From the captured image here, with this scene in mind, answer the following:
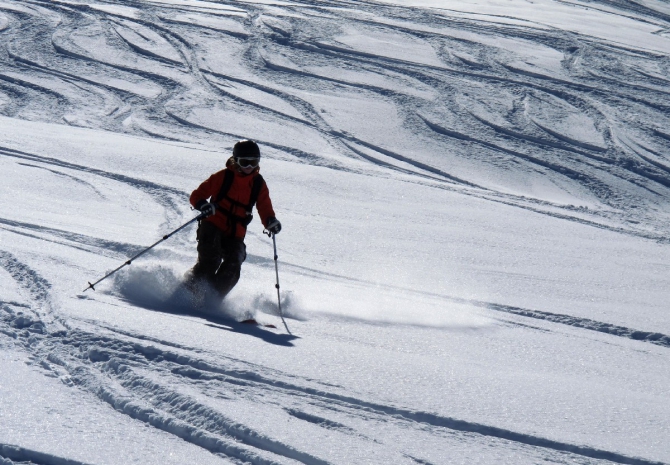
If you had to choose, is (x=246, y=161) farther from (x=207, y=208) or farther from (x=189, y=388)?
(x=189, y=388)

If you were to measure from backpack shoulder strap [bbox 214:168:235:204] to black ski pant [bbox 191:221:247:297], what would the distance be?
0.80 ft

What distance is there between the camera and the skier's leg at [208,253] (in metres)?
6.02

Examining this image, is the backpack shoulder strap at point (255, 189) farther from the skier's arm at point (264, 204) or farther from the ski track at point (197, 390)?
the ski track at point (197, 390)

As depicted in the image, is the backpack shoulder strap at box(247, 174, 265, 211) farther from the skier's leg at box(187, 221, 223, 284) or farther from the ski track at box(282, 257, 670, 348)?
the ski track at box(282, 257, 670, 348)

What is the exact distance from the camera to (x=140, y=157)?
10750mm

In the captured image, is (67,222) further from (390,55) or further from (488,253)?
(390,55)

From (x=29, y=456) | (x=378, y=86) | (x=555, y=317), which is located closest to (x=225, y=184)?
(x=555, y=317)

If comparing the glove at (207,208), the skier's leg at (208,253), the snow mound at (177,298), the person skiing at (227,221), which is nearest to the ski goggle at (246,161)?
the person skiing at (227,221)

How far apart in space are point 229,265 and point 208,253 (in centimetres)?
18

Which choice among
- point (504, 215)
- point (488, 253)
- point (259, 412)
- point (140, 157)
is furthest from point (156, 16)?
point (259, 412)

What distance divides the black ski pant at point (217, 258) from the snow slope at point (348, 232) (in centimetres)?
24

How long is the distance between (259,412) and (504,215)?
6883mm

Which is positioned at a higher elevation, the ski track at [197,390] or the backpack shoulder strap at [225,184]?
the backpack shoulder strap at [225,184]

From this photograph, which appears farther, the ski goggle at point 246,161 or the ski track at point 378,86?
the ski track at point 378,86
